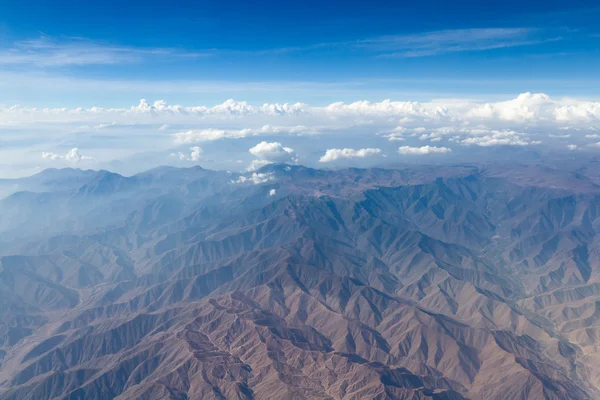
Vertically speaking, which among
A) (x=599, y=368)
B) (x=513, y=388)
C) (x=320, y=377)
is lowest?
(x=599, y=368)

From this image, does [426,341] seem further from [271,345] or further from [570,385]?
[271,345]

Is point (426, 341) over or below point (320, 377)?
below

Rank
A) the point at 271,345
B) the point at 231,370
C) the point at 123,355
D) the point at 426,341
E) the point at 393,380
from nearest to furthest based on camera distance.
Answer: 1. the point at 393,380
2. the point at 231,370
3. the point at 271,345
4. the point at 123,355
5. the point at 426,341

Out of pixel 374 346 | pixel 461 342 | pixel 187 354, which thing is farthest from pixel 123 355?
pixel 461 342

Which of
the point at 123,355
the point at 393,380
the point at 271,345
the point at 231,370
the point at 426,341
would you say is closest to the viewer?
the point at 393,380

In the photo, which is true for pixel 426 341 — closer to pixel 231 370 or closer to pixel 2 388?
pixel 231 370

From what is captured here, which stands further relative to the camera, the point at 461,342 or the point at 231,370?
the point at 461,342

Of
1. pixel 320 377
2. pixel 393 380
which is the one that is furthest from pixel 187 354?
pixel 393 380

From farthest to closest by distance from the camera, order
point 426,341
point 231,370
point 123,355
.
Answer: point 426,341, point 123,355, point 231,370

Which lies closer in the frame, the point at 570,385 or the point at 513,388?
the point at 513,388
